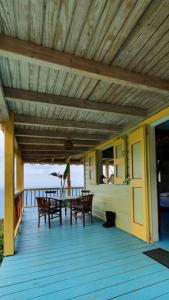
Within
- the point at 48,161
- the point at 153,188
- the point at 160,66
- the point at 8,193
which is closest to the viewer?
the point at 160,66

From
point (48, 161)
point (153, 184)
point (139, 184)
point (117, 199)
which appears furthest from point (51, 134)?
point (48, 161)

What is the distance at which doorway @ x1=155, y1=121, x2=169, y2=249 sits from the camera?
4.16 meters

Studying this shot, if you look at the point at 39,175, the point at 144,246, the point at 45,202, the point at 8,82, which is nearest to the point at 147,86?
the point at 8,82

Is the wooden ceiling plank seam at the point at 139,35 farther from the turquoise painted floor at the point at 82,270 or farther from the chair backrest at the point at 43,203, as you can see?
the chair backrest at the point at 43,203

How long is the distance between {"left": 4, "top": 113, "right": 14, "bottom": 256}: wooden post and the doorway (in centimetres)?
A: 285

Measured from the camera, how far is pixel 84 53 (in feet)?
6.96

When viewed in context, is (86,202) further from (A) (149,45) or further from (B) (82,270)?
(A) (149,45)

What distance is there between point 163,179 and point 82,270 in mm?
5834

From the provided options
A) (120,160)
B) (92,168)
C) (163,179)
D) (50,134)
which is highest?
(50,134)

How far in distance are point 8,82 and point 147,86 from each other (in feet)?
6.46

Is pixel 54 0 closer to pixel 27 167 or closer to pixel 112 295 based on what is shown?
pixel 112 295

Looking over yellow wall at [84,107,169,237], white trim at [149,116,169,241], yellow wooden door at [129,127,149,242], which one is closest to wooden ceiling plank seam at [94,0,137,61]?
yellow wall at [84,107,169,237]

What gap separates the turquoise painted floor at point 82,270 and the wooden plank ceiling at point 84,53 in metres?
2.54

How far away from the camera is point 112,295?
84.9 inches
